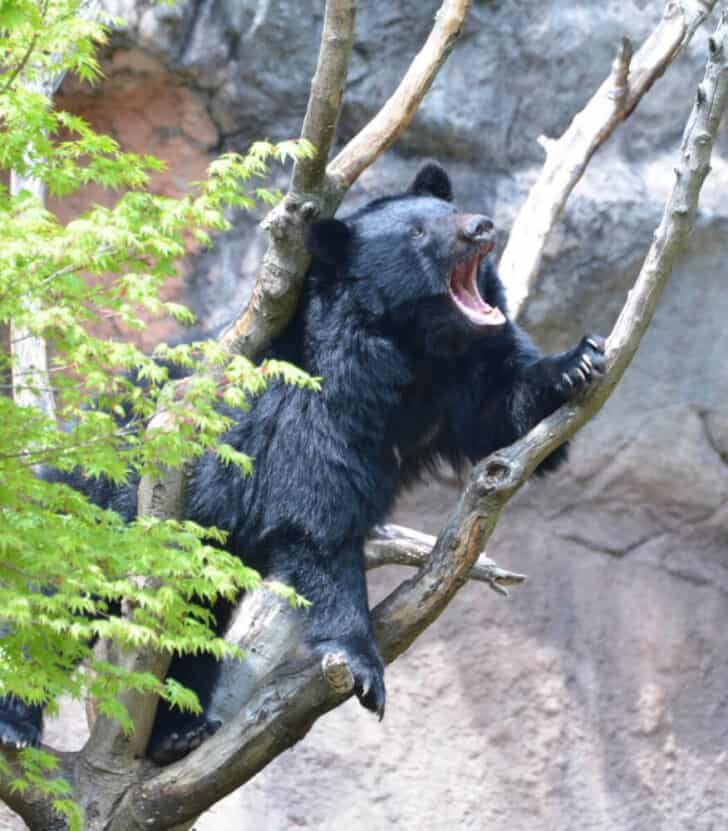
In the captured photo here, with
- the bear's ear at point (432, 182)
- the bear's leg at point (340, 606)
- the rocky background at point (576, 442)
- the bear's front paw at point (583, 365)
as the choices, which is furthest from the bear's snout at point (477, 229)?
the rocky background at point (576, 442)

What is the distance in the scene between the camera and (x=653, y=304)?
391 centimetres

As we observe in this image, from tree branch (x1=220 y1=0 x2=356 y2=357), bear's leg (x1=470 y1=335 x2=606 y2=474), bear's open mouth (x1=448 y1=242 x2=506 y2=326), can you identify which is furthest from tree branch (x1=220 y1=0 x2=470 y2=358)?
bear's leg (x1=470 y1=335 x2=606 y2=474)

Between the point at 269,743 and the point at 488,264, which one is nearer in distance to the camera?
the point at 269,743

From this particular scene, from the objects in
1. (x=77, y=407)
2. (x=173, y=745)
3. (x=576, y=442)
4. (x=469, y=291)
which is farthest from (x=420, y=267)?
(x=576, y=442)

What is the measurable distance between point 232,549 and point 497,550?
2.86 m

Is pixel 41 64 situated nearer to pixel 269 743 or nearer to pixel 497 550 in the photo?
pixel 269 743

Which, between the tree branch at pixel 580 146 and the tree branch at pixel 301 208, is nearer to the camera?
the tree branch at pixel 301 208

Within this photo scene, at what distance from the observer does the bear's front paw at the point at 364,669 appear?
413 cm

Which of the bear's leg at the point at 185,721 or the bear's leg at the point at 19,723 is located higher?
the bear's leg at the point at 185,721

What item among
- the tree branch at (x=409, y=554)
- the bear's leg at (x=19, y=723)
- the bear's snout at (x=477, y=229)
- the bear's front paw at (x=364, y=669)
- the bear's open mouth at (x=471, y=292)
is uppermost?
the bear's snout at (x=477, y=229)

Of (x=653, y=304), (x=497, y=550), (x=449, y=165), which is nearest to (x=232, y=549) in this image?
(x=653, y=304)

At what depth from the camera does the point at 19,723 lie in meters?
4.46

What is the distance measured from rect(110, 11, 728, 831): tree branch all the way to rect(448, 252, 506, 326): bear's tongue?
2.41ft

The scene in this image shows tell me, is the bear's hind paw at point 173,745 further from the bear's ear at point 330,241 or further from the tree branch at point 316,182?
the bear's ear at point 330,241
